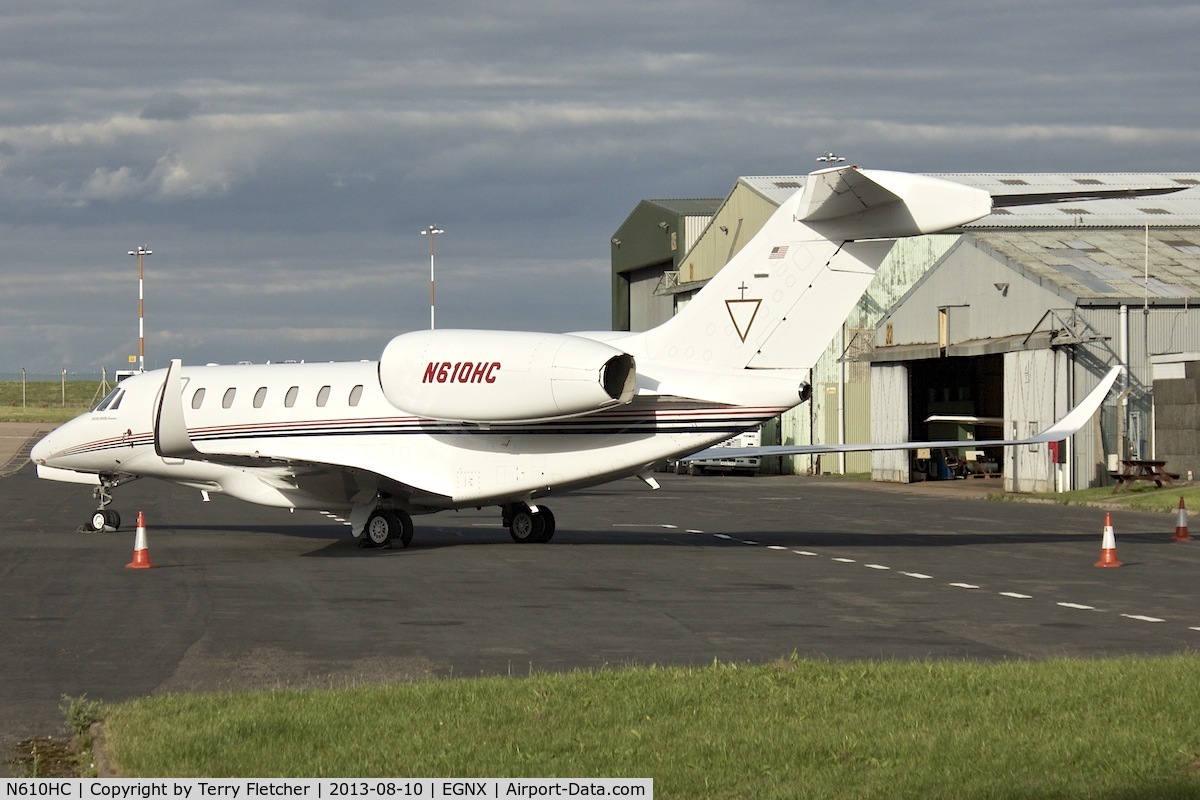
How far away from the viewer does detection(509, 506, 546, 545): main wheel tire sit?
24719 mm

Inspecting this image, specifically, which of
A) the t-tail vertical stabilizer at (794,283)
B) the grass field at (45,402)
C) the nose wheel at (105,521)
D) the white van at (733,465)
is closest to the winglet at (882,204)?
the t-tail vertical stabilizer at (794,283)

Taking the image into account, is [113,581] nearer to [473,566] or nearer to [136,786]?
[473,566]

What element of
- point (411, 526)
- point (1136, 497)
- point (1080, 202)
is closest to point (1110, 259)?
point (1080, 202)

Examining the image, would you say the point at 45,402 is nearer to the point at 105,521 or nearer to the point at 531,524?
the point at 105,521

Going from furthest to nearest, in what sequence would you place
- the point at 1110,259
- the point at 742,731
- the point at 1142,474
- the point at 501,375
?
1. the point at 1110,259
2. the point at 1142,474
3. the point at 501,375
4. the point at 742,731

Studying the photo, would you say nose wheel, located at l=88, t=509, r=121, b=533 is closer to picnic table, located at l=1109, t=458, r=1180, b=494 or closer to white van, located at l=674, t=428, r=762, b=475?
picnic table, located at l=1109, t=458, r=1180, b=494

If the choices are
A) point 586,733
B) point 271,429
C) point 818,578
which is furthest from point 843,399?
point 586,733

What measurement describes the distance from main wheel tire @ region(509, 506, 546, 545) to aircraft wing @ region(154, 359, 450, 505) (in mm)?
1592

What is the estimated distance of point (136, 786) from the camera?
7.27m

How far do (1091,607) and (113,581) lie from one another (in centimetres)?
1202

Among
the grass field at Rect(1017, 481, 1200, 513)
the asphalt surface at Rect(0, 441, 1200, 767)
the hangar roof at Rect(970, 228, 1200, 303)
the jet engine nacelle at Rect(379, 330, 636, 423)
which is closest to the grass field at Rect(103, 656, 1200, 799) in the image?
the asphalt surface at Rect(0, 441, 1200, 767)

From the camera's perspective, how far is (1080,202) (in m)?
49.5

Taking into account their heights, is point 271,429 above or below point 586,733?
above

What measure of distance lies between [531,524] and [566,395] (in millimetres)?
4090
